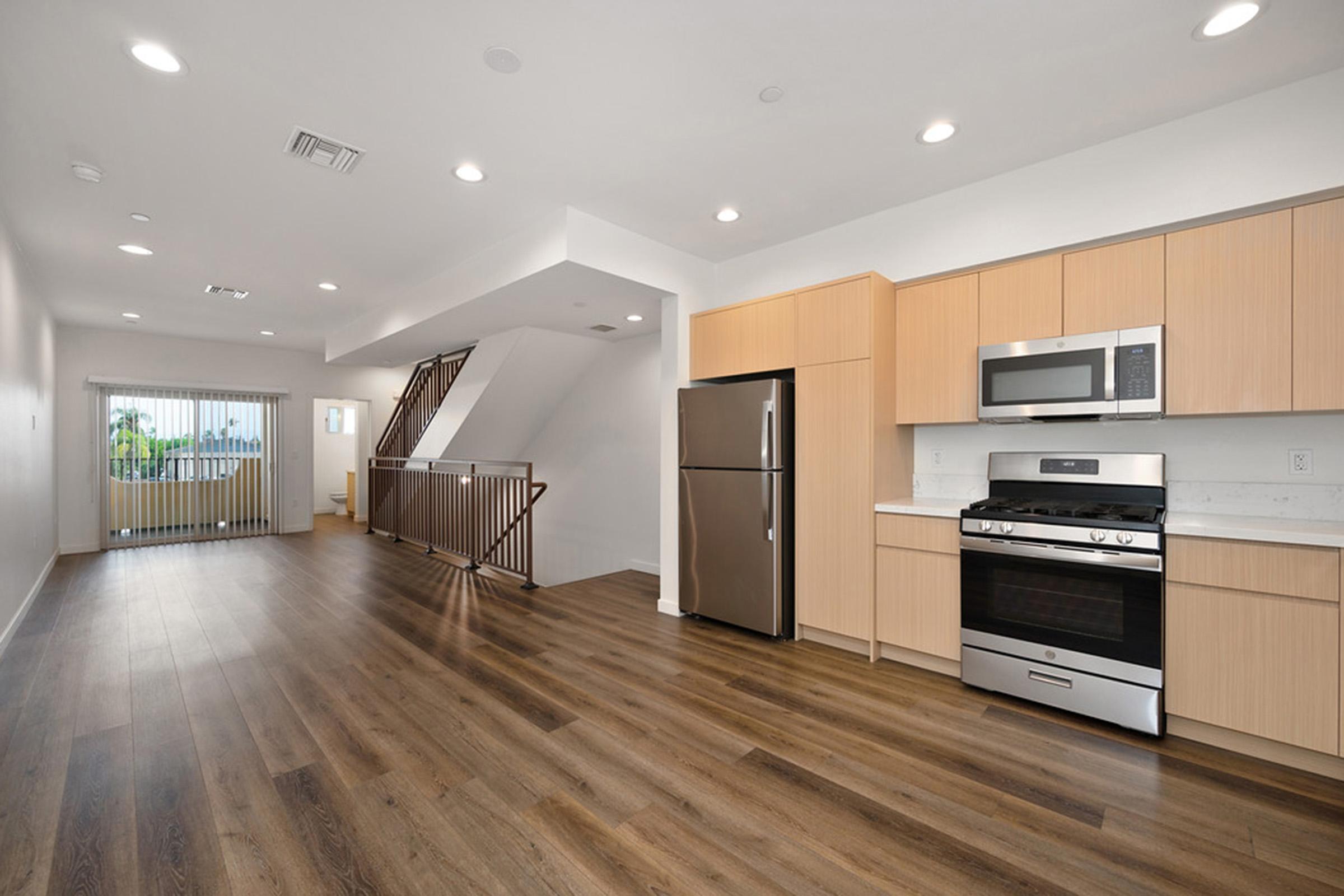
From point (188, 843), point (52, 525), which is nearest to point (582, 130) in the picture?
point (188, 843)

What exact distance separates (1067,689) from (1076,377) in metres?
1.49

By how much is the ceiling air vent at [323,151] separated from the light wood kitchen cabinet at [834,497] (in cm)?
278

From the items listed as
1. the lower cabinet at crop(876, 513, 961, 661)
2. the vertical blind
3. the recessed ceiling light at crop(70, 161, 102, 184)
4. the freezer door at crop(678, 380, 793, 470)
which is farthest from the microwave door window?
the vertical blind

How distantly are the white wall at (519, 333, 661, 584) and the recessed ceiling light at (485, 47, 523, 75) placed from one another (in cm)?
307

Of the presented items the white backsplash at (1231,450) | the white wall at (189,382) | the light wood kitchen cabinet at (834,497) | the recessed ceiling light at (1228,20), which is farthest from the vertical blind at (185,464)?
the recessed ceiling light at (1228,20)

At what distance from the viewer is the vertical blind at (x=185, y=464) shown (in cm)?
705

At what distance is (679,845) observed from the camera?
175cm

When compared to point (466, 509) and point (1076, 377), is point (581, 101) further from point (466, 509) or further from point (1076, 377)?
point (466, 509)

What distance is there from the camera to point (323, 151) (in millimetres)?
2779

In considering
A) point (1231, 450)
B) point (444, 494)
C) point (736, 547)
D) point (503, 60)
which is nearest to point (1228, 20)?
point (1231, 450)

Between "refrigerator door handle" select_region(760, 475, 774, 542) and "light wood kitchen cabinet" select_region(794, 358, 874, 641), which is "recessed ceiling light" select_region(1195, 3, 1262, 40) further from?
"refrigerator door handle" select_region(760, 475, 774, 542)

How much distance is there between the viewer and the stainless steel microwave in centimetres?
256

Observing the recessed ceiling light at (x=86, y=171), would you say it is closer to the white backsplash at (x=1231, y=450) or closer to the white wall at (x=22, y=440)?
the white wall at (x=22, y=440)

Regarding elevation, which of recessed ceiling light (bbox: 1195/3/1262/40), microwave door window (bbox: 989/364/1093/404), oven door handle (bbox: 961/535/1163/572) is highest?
recessed ceiling light (bbox: 1195/3/1262/40)
